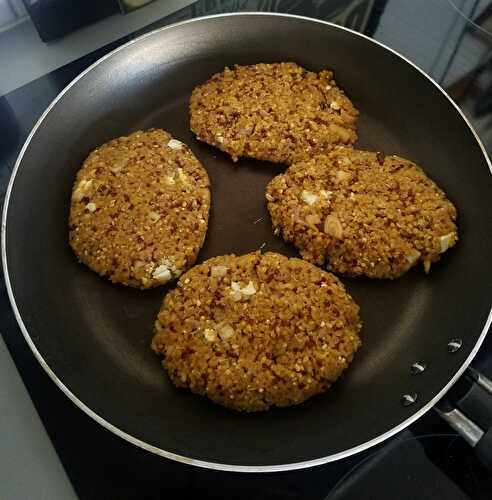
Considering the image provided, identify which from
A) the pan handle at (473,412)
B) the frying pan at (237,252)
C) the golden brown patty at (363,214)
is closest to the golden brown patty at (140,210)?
the frying pan at (237,252)

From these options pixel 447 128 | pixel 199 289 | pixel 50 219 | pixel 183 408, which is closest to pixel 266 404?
pixel 183 408

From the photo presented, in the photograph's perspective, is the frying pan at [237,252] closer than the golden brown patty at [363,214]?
Yes

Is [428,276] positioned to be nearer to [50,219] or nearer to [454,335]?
[454,335]

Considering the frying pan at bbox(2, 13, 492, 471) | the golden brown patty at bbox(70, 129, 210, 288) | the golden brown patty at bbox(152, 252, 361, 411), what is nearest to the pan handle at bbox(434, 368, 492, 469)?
the frying pan at bbox(2, 13, 492, 471)

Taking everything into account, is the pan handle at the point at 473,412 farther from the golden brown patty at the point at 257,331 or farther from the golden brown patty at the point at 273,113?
the golden brown patty at the point at 273,113

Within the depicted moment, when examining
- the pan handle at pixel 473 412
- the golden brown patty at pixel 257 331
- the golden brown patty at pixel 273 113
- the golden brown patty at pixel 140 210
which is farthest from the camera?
the golden brown patty at pixel 273 113

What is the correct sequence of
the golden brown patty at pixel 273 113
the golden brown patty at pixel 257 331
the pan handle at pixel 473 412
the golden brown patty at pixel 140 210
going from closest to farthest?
the pan handle at pixel 473 412
the golden brown patty at pixel 257 331
the golden brown patty at pixel 140 210
the golden brown patty at pixel 273 113
